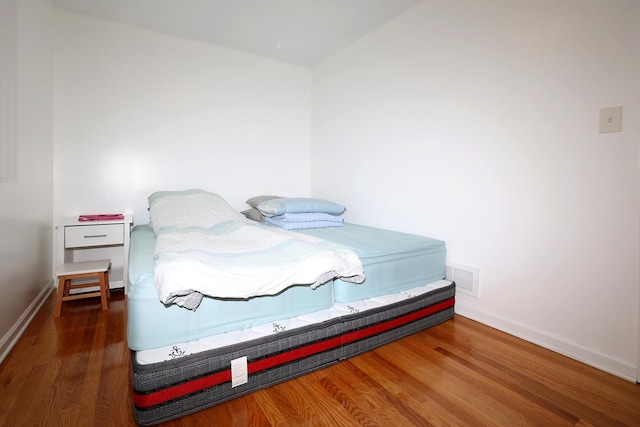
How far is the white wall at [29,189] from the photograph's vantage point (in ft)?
5.50

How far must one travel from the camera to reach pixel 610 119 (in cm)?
148

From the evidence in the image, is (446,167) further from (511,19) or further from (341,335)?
(341,335)

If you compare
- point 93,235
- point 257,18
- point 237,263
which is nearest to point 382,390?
point 237,263

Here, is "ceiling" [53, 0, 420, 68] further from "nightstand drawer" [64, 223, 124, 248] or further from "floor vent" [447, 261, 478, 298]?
"floor vent" [447, 261, 478, 298]

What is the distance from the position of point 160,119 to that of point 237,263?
233 centimetres

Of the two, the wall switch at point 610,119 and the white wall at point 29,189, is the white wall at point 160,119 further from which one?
the wall switch at point 610,119

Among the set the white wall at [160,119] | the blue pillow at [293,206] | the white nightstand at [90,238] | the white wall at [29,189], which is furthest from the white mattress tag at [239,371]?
the white wall at [160,119]

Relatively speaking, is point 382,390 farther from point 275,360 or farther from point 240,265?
point 240,265

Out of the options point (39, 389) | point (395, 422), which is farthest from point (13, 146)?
point (395, 422)

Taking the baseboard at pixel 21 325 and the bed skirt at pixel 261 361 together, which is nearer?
the bed skirt at pixel 261 361

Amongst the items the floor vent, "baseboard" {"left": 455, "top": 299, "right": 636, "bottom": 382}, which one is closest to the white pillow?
the floor vent

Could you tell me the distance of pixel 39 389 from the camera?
1.32 meters

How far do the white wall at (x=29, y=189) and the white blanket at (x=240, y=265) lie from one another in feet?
2.72

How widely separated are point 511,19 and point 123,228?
3.15 m
